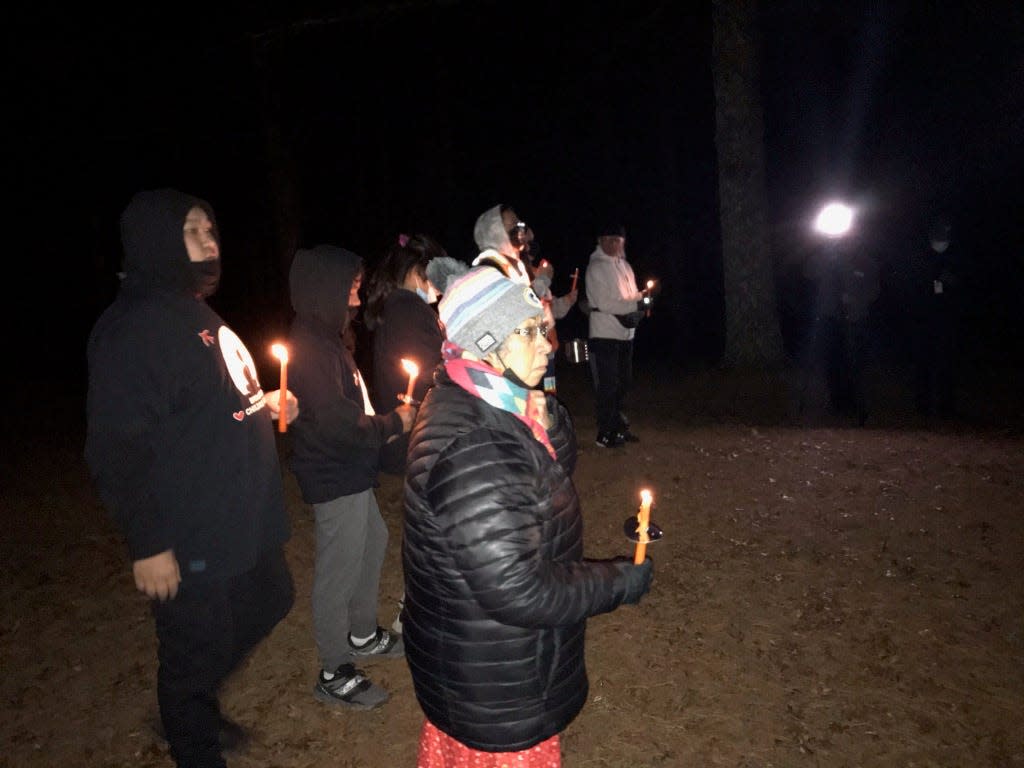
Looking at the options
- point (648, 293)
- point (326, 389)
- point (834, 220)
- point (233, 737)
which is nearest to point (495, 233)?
point (326, 389)

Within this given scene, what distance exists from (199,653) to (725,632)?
2967 millimetres

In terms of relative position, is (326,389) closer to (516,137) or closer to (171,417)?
(171,417)

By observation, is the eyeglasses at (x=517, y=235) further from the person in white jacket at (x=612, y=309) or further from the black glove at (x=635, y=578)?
the black glove at (x=635, y=578)

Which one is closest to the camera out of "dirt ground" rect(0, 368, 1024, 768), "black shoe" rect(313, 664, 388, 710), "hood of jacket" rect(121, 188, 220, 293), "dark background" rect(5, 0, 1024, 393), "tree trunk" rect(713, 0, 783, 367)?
"hood of jacket" rect(121, 188, 220, 293)

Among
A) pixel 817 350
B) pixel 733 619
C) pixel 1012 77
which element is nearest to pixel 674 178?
pixel 1012 77

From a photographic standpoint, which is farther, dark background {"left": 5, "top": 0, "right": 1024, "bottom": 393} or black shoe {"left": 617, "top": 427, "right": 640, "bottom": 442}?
dark background {"left": 5, "top": 0, "right": 1024, "bottom": 393}

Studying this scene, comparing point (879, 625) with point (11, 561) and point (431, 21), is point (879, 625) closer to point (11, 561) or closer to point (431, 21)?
point (11, 561)

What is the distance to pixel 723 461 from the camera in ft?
23.9

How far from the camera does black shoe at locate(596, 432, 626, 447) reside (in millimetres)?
7832

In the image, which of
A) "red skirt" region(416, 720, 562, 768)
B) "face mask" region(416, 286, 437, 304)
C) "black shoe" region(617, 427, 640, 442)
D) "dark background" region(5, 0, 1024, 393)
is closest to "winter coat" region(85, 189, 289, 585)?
"red skirt" region(416, 720, 562, 768)

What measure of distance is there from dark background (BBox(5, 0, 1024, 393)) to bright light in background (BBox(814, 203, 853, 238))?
347 millimetres

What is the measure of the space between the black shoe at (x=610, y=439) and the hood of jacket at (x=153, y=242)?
226 inches

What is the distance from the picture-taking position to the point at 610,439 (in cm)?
785

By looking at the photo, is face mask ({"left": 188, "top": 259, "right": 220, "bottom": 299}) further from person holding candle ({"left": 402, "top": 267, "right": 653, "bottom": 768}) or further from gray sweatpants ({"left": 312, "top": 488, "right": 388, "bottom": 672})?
gray sweatpants ({"left": 312, "top": 488, "right": 388, "bottom": 672})
